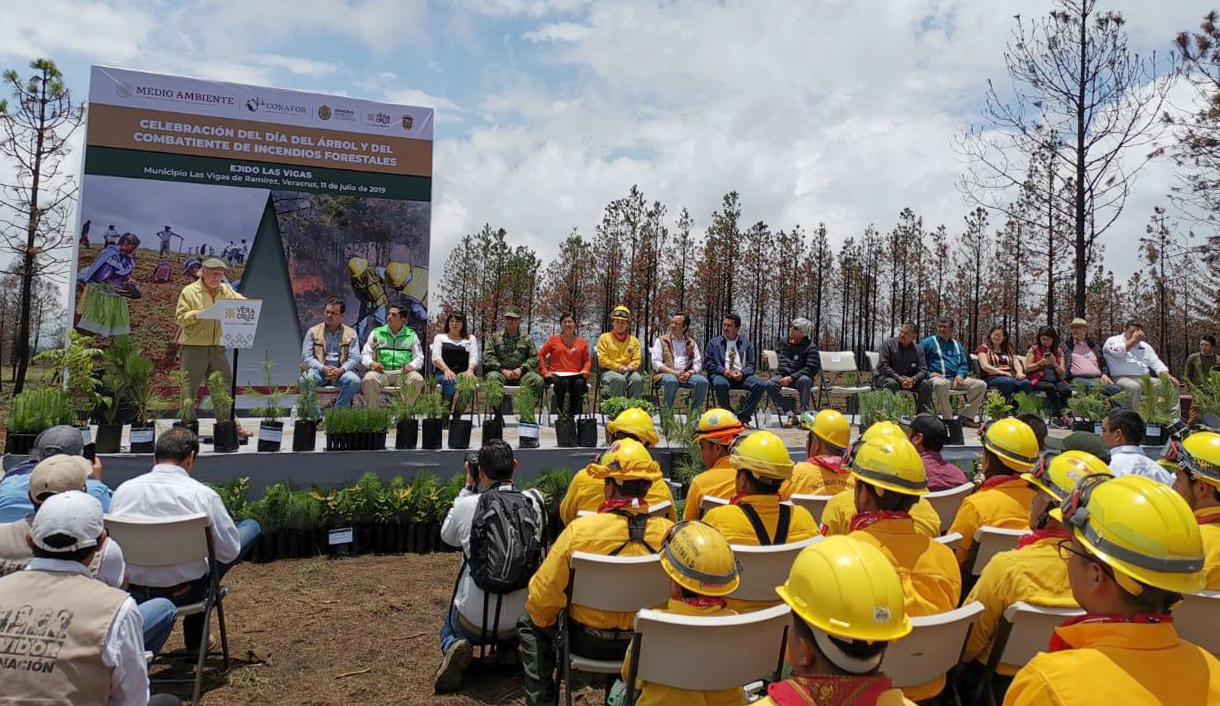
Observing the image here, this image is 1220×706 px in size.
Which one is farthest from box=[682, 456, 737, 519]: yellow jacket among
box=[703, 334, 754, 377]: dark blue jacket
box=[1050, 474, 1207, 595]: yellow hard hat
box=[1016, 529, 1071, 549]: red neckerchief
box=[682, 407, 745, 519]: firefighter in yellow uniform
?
box=[703, 334, 754, 377]: dark blue jacket

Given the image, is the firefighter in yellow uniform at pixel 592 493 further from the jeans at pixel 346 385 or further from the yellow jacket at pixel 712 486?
the jeans at pixel 346 385

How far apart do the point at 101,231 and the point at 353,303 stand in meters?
2.98

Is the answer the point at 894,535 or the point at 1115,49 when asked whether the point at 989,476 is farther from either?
the point at 1115,49

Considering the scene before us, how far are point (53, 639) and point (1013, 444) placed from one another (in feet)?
11.4

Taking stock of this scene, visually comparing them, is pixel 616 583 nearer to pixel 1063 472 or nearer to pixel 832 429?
pixel 1063 472

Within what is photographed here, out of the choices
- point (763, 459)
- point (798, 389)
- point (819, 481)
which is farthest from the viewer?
point (798, 389)

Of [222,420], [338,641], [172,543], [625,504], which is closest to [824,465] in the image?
[625,504]

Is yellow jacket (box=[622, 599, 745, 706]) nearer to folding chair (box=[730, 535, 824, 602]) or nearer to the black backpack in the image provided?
folding chair (box=[730, 535, 824, 602])

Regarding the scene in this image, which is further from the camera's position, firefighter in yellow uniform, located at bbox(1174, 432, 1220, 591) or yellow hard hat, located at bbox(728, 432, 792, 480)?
yellow hard hat, located at bbox(728, 432, 792, 480)

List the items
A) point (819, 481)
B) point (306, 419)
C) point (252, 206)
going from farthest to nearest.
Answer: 1. point (252, 206)
2. point (306, 419)
3. point (819, 481)

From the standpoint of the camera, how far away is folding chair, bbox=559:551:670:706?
2.52 metres

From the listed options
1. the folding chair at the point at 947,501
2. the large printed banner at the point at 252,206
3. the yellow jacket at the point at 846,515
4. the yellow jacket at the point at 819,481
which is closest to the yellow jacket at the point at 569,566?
the yellow jacket at the point at 846,515

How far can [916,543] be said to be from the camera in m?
2.34

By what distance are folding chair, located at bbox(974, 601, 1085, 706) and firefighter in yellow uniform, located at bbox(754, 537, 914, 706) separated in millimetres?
981
